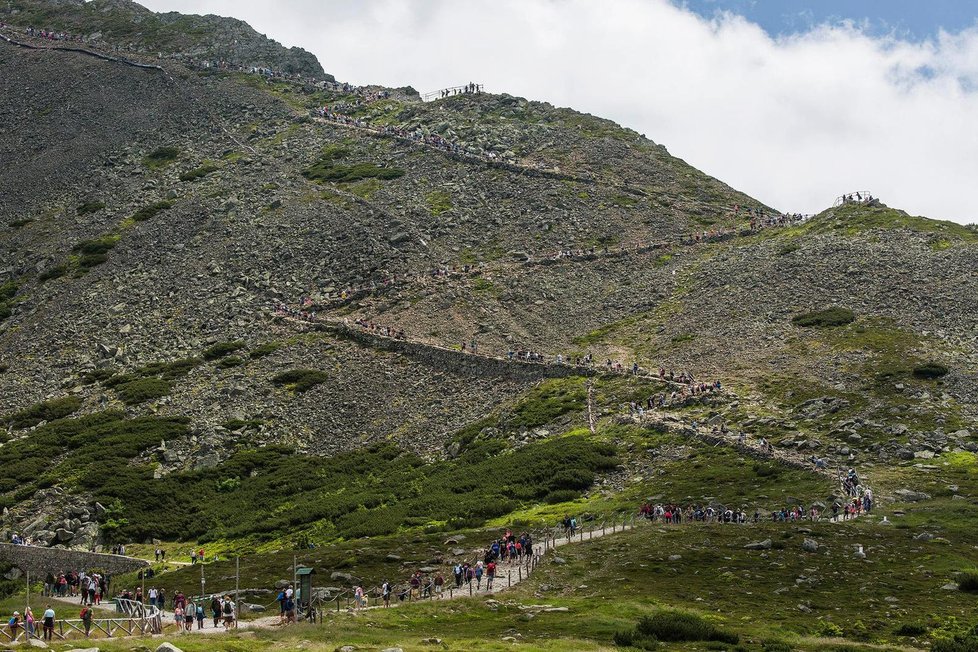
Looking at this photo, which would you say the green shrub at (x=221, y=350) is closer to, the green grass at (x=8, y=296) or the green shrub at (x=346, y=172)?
the green grass at (x=8, y=296)

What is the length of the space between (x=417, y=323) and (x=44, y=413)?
3286 cm

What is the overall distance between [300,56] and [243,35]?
35.7 ft

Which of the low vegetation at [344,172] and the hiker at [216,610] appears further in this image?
the low vegetation at [344,172]

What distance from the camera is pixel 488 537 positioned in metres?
59.7

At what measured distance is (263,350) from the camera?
10212 centimetres

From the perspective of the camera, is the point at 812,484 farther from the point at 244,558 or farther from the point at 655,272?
the point at 655,272

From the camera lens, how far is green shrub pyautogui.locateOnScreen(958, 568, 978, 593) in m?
46.2

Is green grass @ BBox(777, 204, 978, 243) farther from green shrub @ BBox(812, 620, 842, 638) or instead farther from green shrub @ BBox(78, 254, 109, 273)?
green shrub @ BBox(78, 254, 109, 273)

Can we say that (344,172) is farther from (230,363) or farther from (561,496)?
(561,496)

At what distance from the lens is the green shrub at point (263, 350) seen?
101688 millimetres

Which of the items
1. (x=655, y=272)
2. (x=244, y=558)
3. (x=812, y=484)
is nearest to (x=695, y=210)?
(x=655, y=272)

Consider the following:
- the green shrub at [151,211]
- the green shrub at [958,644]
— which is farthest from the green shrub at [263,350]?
the green shrub at [958,644]

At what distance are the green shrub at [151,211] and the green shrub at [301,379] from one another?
45.8 meters

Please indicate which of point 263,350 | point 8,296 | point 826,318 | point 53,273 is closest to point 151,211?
point 53,273
